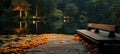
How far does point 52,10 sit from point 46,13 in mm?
1575

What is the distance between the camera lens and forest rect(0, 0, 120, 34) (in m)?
39.6

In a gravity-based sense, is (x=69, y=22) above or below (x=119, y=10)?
below

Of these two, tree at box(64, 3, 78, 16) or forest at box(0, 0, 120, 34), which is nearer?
forest at box(0, 0, 120, 34)

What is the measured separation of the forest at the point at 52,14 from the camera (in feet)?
130

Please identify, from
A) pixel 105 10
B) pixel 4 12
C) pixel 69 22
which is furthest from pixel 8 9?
pixel 105 10

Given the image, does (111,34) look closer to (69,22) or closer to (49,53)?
(49,53)

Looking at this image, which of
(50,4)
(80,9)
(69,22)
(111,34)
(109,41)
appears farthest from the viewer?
(80,9)

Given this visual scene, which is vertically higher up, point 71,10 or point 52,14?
point 71,10

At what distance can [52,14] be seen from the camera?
2035 inches

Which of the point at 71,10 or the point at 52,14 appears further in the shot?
the point at 71,10

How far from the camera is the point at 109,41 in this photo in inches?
291

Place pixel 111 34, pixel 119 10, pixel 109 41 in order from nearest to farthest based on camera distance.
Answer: pixel 109 41 < pixel 111 34 < pixel 119 10

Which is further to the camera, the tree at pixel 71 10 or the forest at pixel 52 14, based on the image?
the tree at pixel 71 10

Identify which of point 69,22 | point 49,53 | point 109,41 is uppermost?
point 109,41
